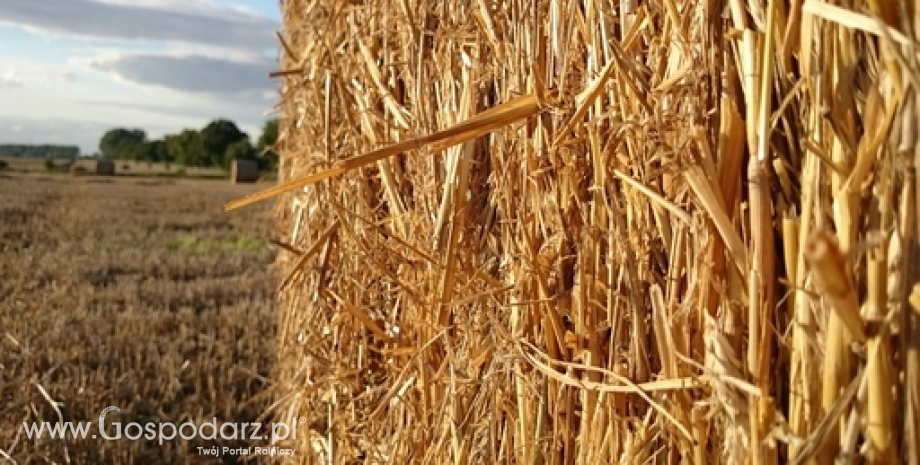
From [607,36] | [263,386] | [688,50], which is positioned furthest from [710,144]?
[263,386]

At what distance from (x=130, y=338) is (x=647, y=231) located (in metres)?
3.86

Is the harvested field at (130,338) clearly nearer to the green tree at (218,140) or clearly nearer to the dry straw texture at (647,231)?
the dry straw texture at (647,231)

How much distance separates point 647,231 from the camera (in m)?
1.16

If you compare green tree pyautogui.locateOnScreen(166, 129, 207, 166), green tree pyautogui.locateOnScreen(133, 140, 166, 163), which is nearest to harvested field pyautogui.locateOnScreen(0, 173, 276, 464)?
green tree pyautogui.locateOnScreen(166, 129, 207, 166)

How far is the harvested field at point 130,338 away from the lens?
11.5ft

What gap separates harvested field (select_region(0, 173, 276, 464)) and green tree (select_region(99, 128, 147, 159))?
154 ft

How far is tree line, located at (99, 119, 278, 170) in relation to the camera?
148 ft

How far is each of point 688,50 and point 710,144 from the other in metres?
0.11

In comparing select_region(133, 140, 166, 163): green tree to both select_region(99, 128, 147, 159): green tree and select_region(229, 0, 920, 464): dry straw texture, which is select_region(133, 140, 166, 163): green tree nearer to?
select_region(99, 128, 147, 159): green tree

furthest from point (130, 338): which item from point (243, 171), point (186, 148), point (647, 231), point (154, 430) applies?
point (186, 148)

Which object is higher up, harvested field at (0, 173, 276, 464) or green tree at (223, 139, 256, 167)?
green tree at (223, 139, 256, 167)

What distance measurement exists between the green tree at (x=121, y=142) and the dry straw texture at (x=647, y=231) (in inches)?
2123

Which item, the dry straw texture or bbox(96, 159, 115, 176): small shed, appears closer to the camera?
the dry straw texture

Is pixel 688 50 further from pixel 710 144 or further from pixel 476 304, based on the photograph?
pixel 476 304
